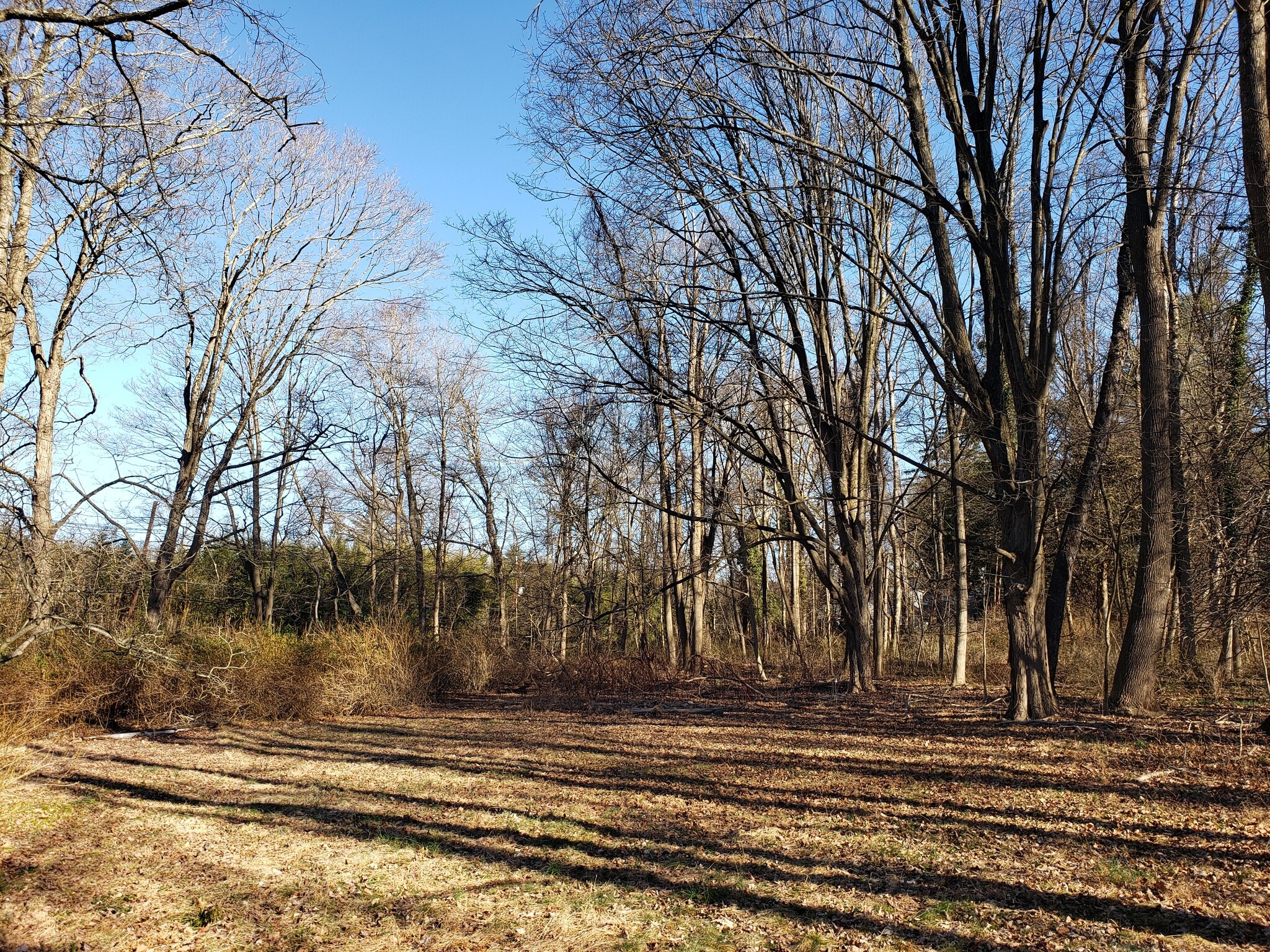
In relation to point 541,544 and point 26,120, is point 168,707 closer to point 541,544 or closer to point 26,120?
point 26,120

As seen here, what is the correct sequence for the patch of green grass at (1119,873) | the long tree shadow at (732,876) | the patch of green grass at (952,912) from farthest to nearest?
the patch of green grass at (1119,873)
the patch of green grass at (952,912)
the long tree shadow at (732,876)

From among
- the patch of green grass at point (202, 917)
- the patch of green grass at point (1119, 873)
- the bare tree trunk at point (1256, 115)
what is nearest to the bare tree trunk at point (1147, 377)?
the bare tree trunk at point (1256, 115)

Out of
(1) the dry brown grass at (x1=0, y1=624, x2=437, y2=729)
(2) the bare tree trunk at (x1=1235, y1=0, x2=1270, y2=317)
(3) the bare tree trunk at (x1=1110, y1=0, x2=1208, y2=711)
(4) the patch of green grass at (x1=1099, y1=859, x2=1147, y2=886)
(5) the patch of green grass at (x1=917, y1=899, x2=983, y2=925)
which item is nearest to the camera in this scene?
(5) the patch of green grass at (x1=917, y1=899, x2=983, y2=925)

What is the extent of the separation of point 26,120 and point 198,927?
4793mm

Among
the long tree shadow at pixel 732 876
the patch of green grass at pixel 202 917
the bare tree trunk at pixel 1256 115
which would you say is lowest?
the patch of green grass at pixel 202 917

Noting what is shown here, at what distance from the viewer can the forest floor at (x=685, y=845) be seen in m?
4.36

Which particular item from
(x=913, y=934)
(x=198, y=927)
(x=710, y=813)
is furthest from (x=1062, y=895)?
(x=198, y=927)

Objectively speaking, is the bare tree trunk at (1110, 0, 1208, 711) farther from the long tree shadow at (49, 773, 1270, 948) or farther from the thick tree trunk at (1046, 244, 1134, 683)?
the long tree shadow at (49, 773, 1270, 948)

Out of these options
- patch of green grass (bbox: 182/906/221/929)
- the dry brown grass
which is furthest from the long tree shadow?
the dry brown grass

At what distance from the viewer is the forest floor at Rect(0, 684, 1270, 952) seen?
4.36 metres

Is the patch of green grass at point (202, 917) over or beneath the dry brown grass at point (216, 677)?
beneath

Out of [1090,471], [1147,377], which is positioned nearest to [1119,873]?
[1147,377]

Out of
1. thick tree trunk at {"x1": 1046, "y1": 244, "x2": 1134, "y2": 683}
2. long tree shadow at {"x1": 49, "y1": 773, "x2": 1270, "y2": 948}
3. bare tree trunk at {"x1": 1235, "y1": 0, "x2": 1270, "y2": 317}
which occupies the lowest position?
long tree shadow at {"x1": 49, "y1": 773, "x2": 1270, "y2": 948}

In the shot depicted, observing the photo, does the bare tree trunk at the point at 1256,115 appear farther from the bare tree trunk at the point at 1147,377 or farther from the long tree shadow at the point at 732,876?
the long tree shadow at the point at 732,876
